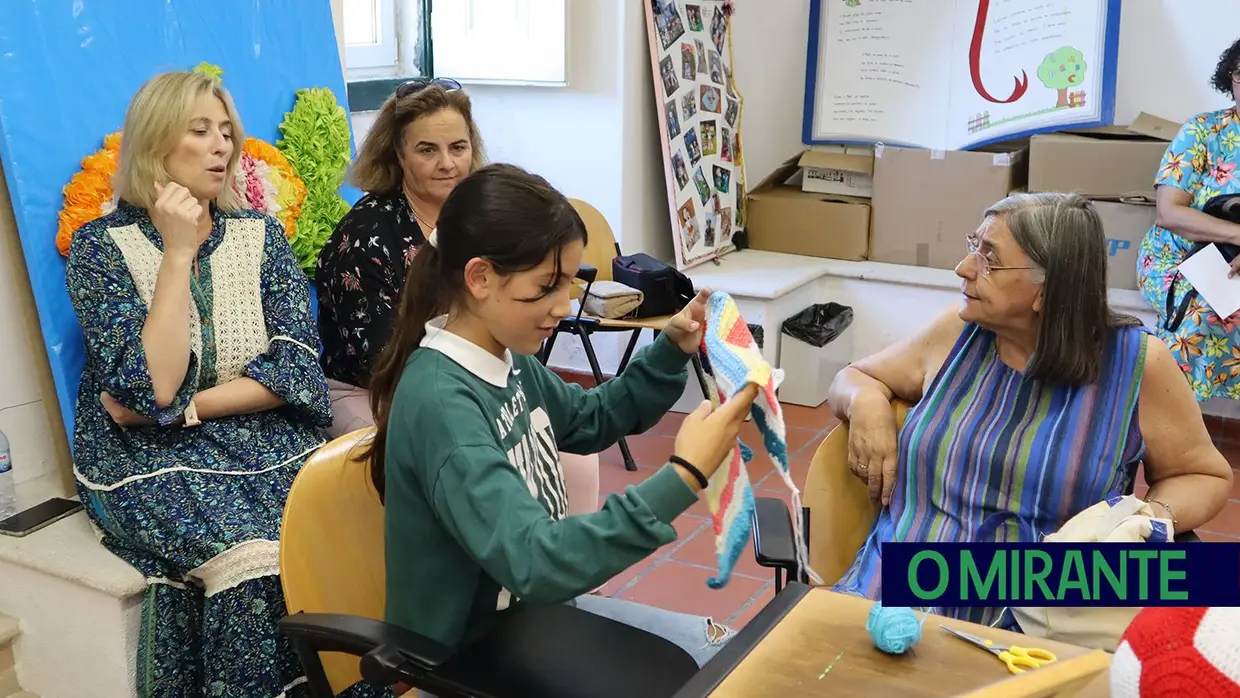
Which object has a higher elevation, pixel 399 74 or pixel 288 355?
pixel 399 74

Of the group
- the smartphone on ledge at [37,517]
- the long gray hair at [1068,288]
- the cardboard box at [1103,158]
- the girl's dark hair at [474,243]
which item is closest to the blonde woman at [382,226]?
the smartphone on ledge at [37,517]

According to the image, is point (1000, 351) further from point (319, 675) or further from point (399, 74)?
point (399, 74)

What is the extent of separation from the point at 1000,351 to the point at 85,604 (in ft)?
6.24

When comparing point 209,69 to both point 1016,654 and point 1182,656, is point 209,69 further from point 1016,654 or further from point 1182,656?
point 1182,656

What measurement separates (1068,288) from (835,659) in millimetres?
886

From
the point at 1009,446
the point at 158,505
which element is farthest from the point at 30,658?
the point at 1009,446

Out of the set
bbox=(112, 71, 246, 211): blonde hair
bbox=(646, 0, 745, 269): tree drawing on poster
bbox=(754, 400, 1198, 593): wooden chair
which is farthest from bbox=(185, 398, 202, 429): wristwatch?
bbox=(646, 0, 745, 269): tree drawing on poster

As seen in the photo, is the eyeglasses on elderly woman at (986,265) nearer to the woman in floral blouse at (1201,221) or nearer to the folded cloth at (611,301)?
the folded cloth at (611,301)

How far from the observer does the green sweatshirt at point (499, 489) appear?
1.33 meters

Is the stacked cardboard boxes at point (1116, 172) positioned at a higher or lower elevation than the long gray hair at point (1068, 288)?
lower

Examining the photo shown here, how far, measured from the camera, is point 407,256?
2943 millimetres

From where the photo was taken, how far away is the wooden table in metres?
1.30

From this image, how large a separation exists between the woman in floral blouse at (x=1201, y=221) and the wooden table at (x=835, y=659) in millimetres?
3170

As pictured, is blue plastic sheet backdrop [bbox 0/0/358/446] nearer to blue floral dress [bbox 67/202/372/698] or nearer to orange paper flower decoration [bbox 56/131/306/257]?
orange paper flower decoration [bbox 56/131/306/257]
